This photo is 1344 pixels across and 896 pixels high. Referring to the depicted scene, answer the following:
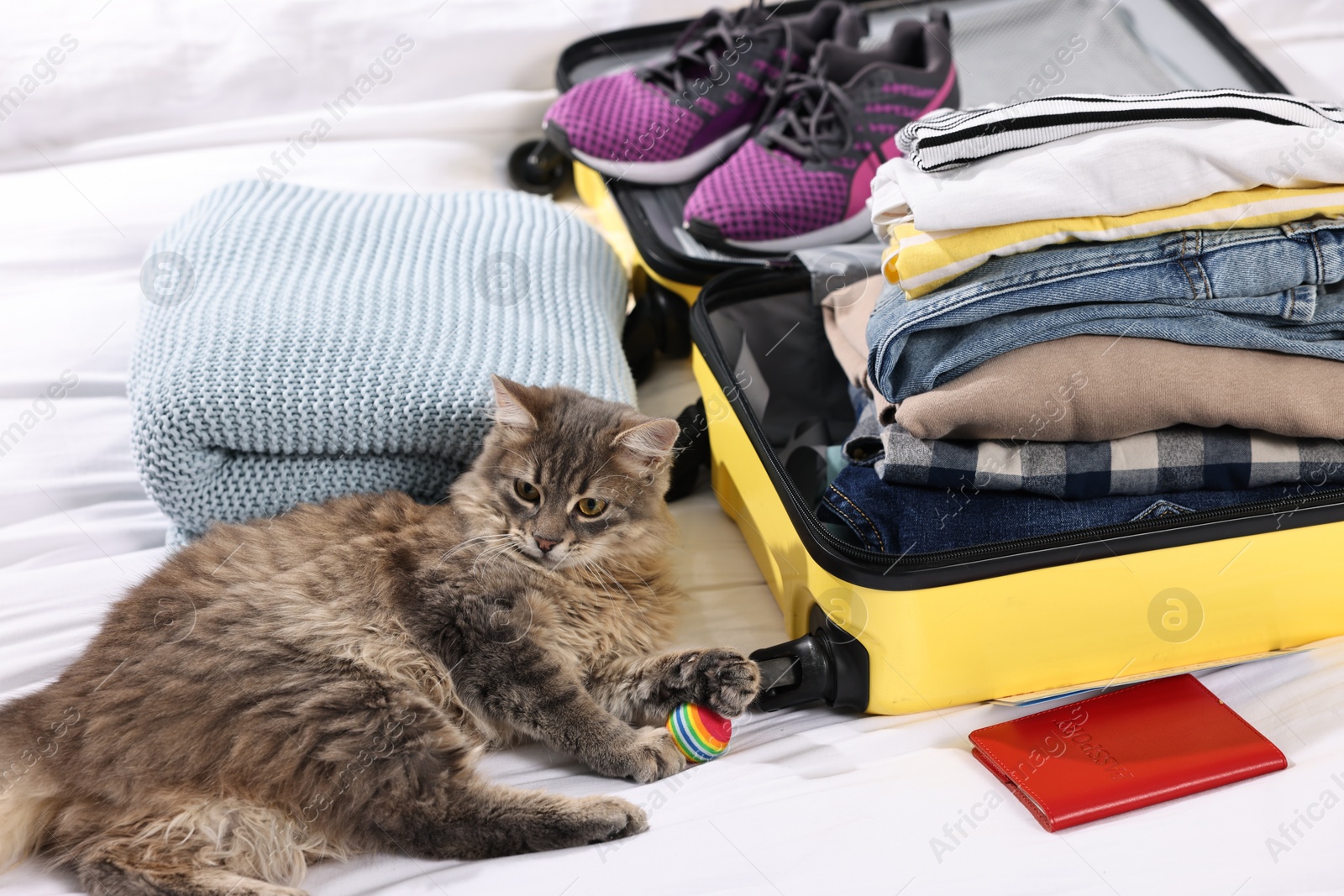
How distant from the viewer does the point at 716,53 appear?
6.68 ft

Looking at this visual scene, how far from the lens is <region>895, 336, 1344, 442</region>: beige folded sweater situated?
1126 millimetres

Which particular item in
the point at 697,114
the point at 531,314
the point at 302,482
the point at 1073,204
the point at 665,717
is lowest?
the point at 665,717

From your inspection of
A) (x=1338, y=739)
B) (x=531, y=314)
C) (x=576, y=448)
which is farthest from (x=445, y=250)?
(x=1338, y=739)

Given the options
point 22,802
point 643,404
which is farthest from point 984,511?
point 22,802

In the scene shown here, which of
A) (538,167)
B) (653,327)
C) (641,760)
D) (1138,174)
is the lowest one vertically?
(641,760)

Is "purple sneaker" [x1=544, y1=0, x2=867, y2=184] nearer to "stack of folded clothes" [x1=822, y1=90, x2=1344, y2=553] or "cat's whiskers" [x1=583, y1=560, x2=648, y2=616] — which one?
"stack of folded clothes" [x1=822, y1=90, x2=1344, y2=553]

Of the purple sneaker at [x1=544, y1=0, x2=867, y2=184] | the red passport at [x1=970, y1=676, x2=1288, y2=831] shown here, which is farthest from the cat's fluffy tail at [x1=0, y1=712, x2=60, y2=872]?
the purple sneaker at [x1=544, y1=0, x2=867, y2=184]

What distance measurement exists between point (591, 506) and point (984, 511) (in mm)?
493

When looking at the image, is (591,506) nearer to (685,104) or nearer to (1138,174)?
(1138,174)

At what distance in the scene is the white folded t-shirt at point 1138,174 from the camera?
1.10 meters

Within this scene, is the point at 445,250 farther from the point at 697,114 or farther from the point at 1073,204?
the point at 1073,204

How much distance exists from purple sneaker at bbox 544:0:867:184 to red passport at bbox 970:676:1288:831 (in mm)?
1276

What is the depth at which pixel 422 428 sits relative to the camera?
1321 mm

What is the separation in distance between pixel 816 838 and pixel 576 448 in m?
0.54
